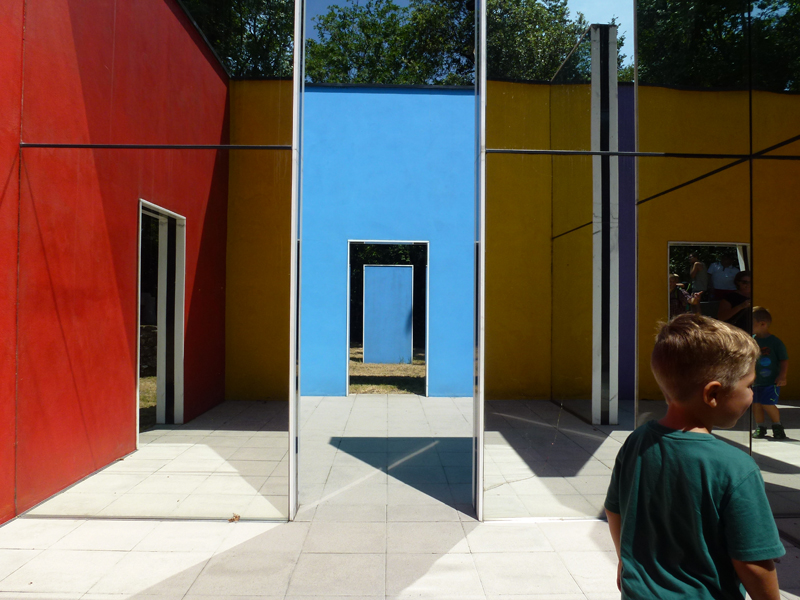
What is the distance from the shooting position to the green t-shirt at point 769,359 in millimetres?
3701

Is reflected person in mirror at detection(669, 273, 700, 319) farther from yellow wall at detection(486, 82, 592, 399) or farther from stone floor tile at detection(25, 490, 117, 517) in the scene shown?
stone floor tile at detection(25, 490, 117, 517)

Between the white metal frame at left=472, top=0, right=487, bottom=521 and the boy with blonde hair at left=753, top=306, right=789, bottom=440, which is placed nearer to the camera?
the white metal frame at left=472, top=0, right=487, bottom=521

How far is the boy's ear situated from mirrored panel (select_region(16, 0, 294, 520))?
2.41 meters

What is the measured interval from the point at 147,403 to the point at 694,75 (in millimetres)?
4871

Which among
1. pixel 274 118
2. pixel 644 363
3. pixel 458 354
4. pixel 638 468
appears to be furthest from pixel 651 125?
pixel 638 468

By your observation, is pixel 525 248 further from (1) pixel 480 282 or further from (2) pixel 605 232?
(1) pixel 480 282

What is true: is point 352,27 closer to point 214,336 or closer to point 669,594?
point 214,336

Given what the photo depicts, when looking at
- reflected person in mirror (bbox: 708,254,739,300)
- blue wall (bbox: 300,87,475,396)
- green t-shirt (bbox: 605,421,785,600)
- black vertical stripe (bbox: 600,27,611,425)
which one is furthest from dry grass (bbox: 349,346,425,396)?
green t-shirt (bbox: 605,421,785,600)

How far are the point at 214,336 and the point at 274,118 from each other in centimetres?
232

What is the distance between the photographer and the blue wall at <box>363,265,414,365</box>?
9047 millimetres

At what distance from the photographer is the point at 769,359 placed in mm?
3746

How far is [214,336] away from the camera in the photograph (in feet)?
17.1

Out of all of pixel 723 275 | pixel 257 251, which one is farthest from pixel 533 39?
pixel 257 251

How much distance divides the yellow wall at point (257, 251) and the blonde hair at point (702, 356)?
248 centimetres
